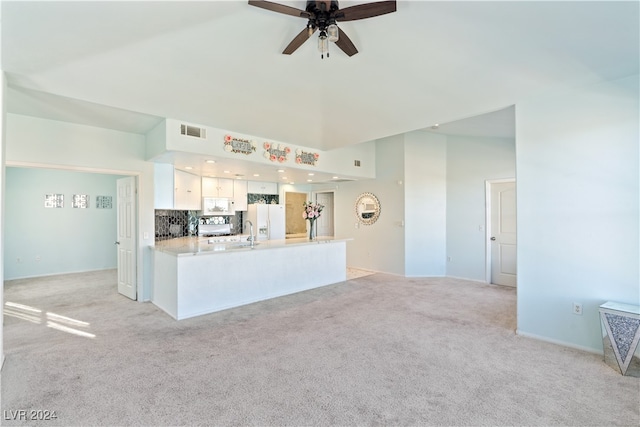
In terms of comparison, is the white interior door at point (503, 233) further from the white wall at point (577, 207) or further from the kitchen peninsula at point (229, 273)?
the kitchen peninsula at point (229, 273)

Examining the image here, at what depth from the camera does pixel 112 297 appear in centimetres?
478

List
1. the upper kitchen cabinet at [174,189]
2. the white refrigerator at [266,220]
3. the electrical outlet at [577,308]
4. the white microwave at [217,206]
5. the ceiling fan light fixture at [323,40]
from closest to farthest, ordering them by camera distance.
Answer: the ceiling fan light fixture at [323,40] < the electrical outlet at [577,308] < the upper kitchen cabinet at [174,189] < the white microwave at [217,206] < the white refrigerator at [266,220]

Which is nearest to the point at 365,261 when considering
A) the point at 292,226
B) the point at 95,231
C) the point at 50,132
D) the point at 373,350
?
→ the point at 292,226

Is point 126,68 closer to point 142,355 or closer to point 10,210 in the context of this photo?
point 142,355

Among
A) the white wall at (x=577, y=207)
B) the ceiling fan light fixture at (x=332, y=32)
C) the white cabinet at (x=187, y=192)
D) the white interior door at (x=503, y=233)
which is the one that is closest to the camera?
the ceiling fan light fixture at (x=332, y=32)

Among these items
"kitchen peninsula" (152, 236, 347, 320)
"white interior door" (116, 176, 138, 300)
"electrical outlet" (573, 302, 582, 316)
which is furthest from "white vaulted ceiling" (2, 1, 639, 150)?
"electrical outlet" (573, 302, 582, 316)

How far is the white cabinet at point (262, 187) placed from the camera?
7.21 m

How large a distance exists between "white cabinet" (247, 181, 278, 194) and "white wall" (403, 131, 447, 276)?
3338mm

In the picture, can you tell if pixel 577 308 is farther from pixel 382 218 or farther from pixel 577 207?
pixel 382 218

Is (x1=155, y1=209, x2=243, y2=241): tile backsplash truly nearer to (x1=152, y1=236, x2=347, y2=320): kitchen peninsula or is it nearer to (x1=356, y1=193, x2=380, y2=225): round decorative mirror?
(x1=152, y1=236, x2=347, y2=320): kitchen peninsula

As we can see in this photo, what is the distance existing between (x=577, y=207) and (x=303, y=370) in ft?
9.95

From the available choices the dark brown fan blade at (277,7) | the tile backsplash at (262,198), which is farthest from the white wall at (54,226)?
the dark brown fan blade at (277,7)

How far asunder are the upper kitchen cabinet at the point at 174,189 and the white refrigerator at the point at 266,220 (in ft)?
4.51

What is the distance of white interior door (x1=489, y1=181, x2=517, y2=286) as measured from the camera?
17.9 ft
